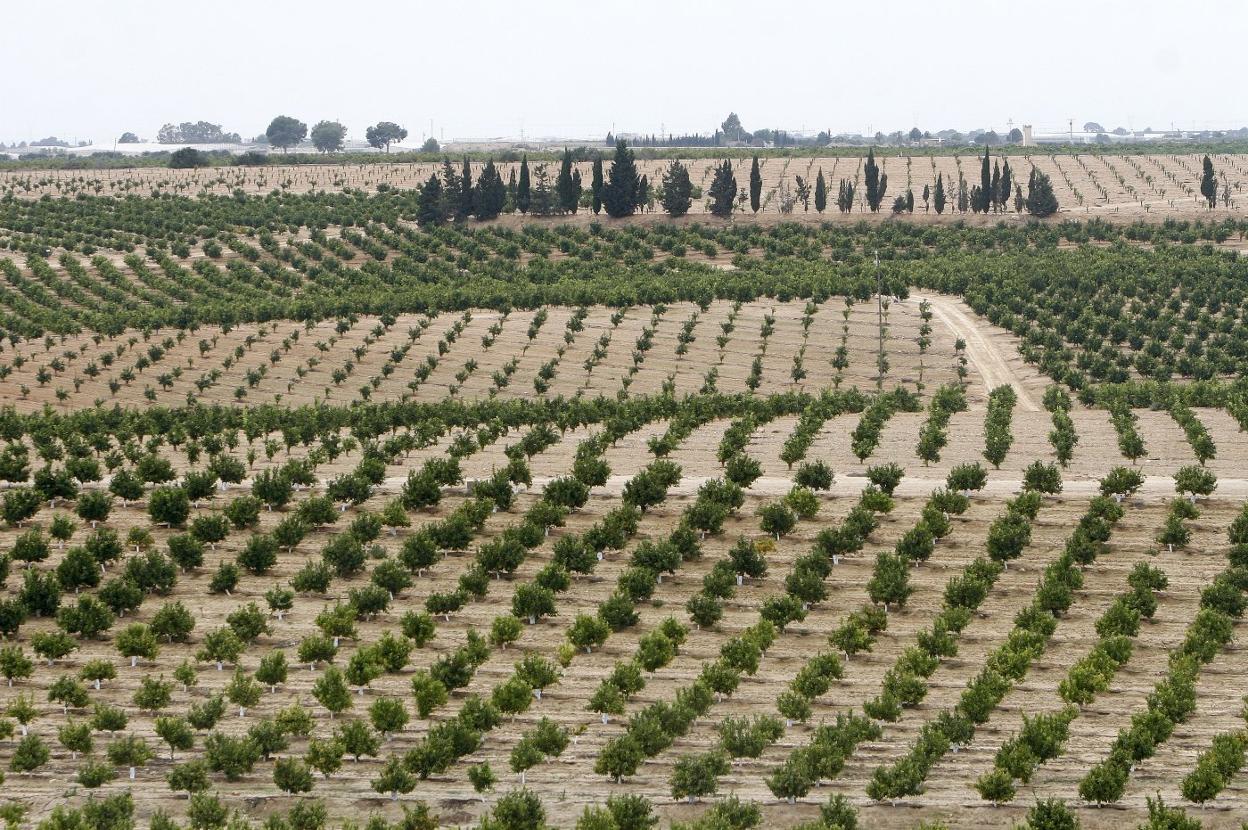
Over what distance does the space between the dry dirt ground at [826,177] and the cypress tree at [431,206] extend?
24.6 m

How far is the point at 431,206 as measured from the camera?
141750 millimetres

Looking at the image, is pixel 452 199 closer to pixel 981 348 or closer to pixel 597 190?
pixel 597 190

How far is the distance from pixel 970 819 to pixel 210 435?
4048cm

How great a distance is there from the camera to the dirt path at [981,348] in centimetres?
8644

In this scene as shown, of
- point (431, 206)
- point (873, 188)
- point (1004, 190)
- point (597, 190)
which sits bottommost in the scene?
point (431, 206)

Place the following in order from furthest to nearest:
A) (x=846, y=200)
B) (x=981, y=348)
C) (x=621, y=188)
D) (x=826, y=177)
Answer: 1. (x=826, y=177)
2. (x=846, y=200)
3. (x=621, y=188)
4. (x=981, y=348)

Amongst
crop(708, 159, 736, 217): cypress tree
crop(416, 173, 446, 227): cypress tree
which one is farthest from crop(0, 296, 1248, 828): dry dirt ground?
crop(416, 173, 446, 227): cypress tree

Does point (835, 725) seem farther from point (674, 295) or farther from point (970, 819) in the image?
point (674, 295)

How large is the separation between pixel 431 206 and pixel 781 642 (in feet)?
332

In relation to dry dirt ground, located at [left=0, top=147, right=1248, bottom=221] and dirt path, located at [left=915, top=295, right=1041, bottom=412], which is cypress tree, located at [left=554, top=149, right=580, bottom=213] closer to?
dry dirt ground, located at [left=0, top=147, right=1248, bottom=221]

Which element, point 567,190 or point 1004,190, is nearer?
point 567,190

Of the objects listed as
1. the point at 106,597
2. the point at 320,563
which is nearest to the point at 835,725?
the point at 320,563

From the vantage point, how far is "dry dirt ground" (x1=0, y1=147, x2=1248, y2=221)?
528 feet

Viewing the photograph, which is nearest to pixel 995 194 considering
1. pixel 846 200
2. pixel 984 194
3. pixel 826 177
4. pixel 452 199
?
pixel 984 194
